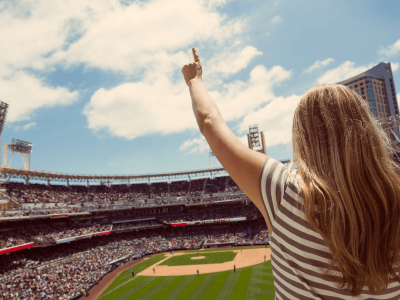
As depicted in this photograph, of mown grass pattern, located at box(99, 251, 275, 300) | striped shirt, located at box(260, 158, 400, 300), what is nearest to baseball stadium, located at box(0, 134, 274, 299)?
mown grass pattern, located at box(99, 251, 275, 300)

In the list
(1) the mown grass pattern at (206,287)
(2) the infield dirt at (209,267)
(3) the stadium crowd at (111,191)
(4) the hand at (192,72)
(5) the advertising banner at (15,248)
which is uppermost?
(4) the hand at (192,72)

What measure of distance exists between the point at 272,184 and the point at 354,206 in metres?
0.41

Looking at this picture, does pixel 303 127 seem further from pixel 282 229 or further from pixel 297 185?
pixel 282 229

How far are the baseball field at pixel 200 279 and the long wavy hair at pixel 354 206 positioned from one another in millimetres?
26906

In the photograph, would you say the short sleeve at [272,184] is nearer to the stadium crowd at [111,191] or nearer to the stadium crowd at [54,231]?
the stadium crowd at [54,231]

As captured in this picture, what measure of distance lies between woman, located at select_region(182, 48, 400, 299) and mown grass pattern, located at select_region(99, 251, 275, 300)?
26583mm

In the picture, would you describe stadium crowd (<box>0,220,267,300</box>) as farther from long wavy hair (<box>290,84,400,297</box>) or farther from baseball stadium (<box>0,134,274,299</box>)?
long wavy hair (<box>290,84,400,297</box>)

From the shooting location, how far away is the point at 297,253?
1395 mm

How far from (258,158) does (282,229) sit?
0.42m

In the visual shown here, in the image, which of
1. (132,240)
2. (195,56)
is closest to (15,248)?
(132,240)

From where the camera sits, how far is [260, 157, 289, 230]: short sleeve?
4.64 ft

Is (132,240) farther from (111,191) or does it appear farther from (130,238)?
(111,191)

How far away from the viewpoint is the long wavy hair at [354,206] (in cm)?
128

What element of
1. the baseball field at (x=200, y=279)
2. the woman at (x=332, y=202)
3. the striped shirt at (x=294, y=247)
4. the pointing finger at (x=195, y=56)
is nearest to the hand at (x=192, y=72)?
the pointing finger at (x=195, y=56)
